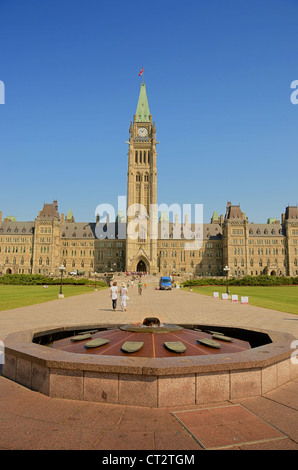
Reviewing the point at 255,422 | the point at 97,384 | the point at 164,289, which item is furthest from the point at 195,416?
the point at 164,289

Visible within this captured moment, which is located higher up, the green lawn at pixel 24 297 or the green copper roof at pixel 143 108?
the green copper roof at pixel 143 108

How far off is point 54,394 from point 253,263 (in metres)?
114

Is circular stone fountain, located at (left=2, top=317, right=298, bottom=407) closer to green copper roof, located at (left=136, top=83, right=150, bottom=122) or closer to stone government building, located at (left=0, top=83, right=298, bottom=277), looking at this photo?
stone government building, located at (left=0, top=83, right=298, bottom=277)

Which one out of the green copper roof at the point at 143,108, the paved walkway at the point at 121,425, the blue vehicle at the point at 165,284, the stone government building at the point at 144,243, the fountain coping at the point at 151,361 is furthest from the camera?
the green copper roof at the point at 143,108

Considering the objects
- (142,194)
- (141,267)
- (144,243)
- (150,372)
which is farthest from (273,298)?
(141,267)

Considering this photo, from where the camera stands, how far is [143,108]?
11506 centimetres

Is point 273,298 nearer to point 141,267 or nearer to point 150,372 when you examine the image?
point 150,372

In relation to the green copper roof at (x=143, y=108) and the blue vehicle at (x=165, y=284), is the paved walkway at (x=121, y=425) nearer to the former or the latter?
the blue vehicle at (x=165, y=284)

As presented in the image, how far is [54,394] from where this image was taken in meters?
5.85

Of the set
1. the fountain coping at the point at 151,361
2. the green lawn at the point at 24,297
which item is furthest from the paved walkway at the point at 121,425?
the green lawn at the point at 24,297

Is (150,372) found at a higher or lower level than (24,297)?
higher

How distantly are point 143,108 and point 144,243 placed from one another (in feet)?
155

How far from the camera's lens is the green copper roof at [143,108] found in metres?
114

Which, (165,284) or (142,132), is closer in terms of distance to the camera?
(165,284)
